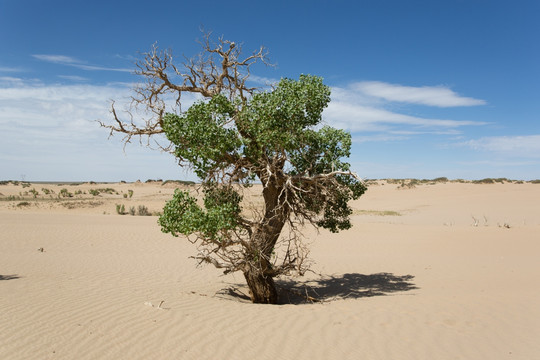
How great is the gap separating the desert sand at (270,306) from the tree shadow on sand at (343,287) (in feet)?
0.16

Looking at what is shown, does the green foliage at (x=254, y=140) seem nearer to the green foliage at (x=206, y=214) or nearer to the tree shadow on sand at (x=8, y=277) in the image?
the green foliage at (x=206, y=214)

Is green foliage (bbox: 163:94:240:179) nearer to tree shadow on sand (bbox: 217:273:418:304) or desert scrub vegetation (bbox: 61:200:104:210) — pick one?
tree shadow on sand (bbox: 217:273:418:304)

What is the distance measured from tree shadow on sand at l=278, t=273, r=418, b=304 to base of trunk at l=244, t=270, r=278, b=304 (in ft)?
1.53

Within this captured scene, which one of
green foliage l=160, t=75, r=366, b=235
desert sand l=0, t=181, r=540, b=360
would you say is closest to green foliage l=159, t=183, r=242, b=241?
green foliage l=160, t=75, r=366, b=235

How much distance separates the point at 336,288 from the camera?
1111 cm

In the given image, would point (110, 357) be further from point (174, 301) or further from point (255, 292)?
point (255, 292)

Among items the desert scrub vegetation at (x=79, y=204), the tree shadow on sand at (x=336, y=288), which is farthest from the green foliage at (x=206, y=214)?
the desert scrub vegetation at (x=79, y=204)

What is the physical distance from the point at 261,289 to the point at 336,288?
9.39ft

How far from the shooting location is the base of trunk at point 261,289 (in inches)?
360

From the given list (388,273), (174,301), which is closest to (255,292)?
(174,301)

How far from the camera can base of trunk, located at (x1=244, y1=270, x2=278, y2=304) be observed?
915cm

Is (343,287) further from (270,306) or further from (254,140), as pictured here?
(254,140)

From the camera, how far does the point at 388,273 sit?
13164mm

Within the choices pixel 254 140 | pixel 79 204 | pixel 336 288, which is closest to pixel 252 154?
pixel 254 140
